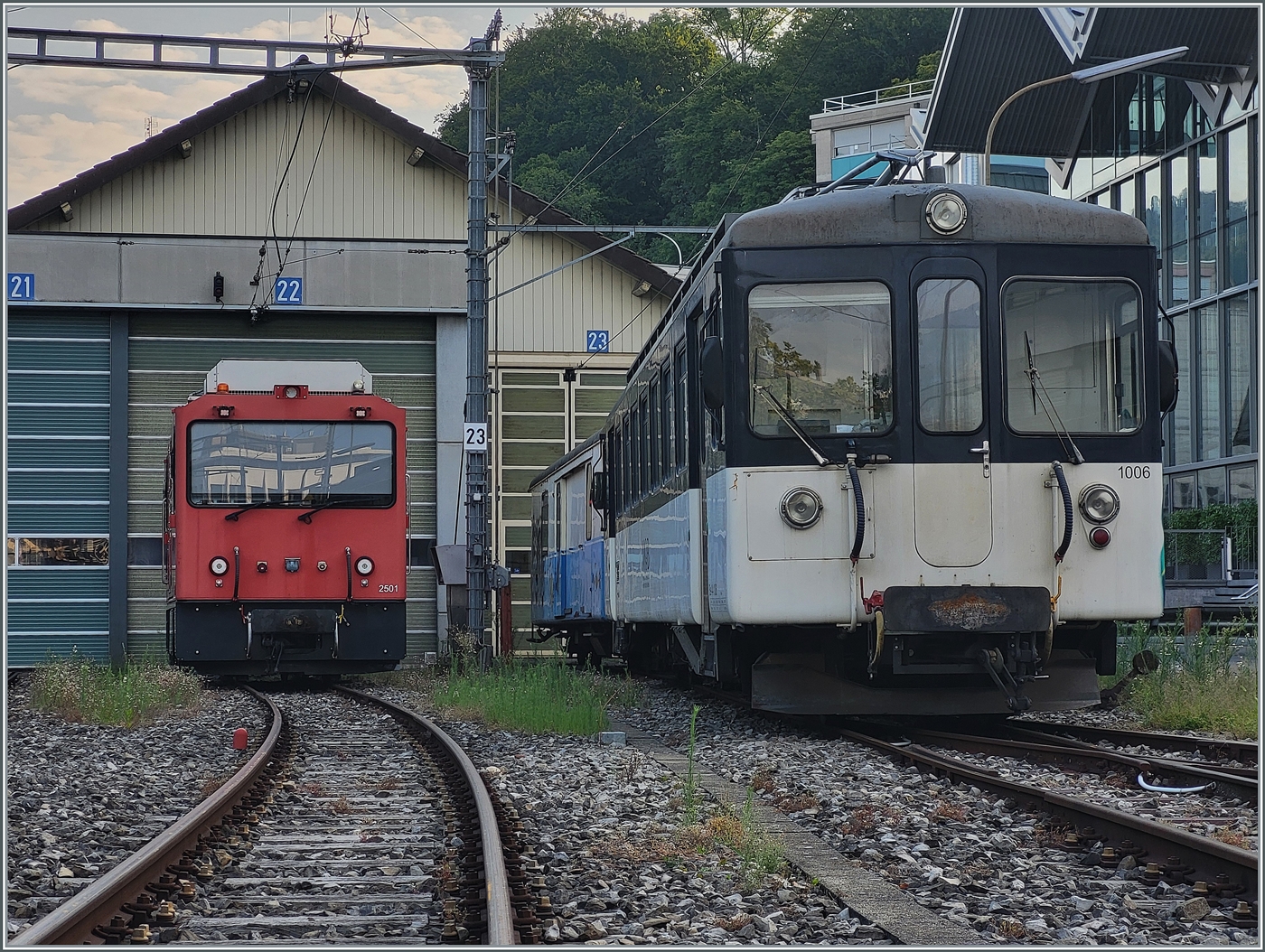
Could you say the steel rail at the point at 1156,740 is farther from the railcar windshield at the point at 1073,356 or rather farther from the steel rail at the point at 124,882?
the steel rail at the point at 124,882

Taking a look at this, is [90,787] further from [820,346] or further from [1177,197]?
[1177,197]

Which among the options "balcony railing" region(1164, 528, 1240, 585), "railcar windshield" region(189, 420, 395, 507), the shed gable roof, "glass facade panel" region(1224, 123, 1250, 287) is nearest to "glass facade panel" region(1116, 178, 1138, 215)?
"glass facade panel" region(1224, 123, 1250, 287)

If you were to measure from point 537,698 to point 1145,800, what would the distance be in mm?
6612

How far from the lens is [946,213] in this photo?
1023cm

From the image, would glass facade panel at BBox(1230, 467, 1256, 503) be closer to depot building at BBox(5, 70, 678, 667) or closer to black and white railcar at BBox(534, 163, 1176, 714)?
depot building at BBox(5, 70, 678, 667)

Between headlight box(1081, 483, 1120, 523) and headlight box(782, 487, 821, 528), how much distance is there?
1699 mm

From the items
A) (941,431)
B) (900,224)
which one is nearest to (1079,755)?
(941,431)

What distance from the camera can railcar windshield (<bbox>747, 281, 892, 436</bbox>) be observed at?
10.0 m

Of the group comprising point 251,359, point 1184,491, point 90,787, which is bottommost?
point 90,787

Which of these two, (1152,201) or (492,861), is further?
(1152,201)

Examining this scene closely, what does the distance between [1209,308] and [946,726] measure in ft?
57.6

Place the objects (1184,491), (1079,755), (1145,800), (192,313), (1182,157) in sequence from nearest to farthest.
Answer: (1145,800)
(1079,755)
(192,313)
(1184,491)
(1182,157)

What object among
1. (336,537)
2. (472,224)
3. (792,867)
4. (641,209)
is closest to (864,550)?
(792,867)

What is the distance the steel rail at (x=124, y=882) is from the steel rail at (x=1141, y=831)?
3807mm
